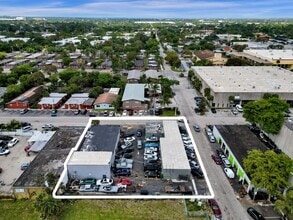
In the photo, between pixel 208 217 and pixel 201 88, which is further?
pixel 201 88

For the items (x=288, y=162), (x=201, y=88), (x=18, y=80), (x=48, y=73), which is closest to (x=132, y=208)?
(x=288, y=162)

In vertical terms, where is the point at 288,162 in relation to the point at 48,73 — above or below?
above

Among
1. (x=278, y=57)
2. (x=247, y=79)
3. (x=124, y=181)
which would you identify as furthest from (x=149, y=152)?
(x=278, y=57)

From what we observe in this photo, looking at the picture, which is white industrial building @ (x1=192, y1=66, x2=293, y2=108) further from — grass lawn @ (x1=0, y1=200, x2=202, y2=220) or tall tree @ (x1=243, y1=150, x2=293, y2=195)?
grass lawn @ (x1=0, y1=200, x2=202, y2=220)

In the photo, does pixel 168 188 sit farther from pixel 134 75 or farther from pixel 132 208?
pixel 134 75

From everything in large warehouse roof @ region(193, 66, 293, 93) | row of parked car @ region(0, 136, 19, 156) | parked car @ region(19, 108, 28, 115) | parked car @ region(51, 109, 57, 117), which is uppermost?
large warehouse roof @ region(193, 66, 293, 93)

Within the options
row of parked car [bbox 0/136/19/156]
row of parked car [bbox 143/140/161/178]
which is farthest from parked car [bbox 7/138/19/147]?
row of parked car [bbox 143/140/161/178]
